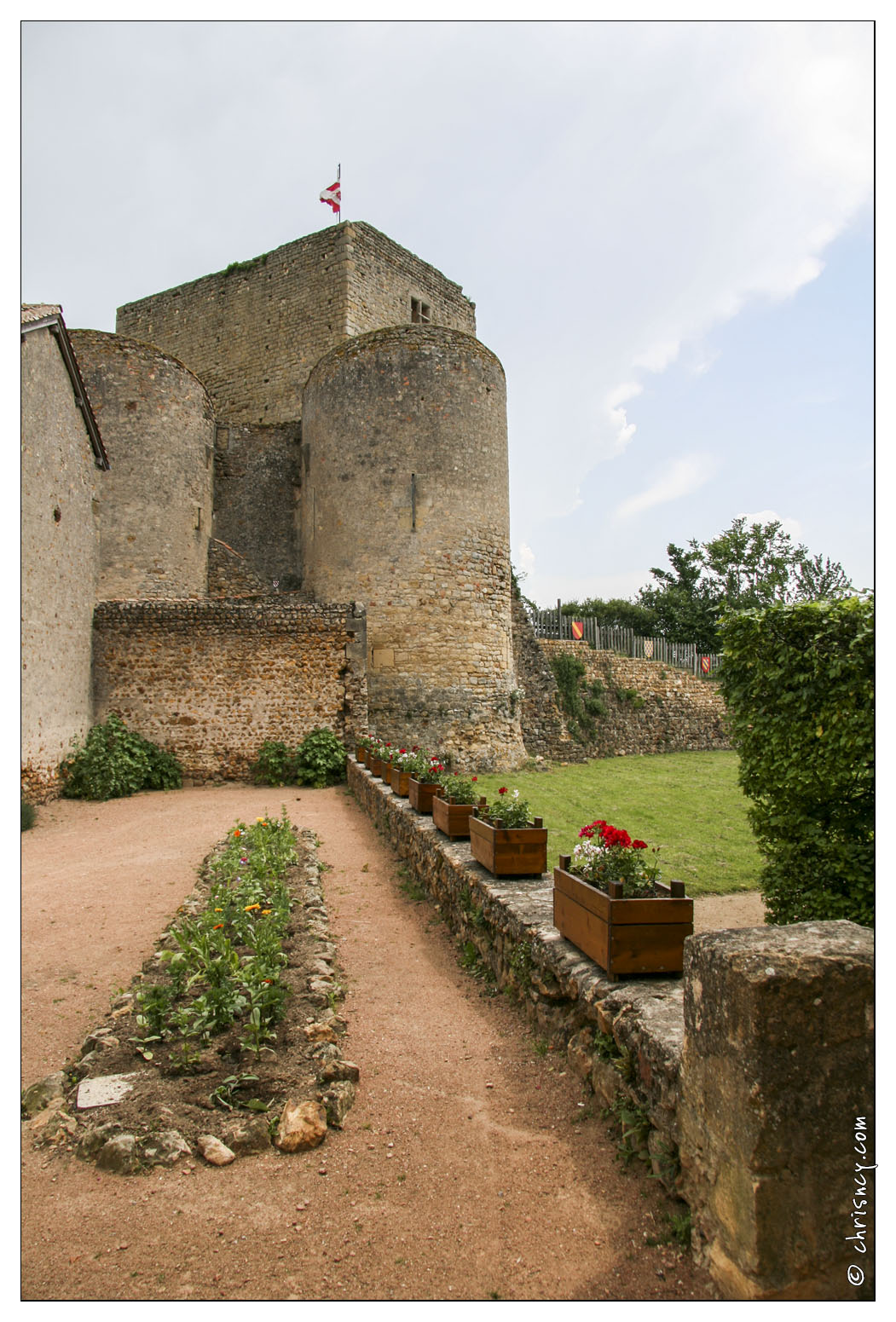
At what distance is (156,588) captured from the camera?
605 inches

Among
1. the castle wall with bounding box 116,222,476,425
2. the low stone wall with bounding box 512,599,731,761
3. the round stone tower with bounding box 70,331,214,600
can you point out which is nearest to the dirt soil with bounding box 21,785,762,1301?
the round stone tower with bounding box 70,331,214,600

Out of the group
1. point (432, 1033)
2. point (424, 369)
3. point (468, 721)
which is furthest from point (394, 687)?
point (432, 1033)

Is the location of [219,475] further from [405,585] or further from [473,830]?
[473,830]

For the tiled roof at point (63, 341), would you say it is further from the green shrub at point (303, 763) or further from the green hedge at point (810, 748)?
the green hedge at point (810, 748)

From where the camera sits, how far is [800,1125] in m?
1.66

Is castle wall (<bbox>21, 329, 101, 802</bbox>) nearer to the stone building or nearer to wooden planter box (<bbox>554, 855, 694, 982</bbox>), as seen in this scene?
the stone building

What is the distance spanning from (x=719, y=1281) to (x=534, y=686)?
1597 centimetres

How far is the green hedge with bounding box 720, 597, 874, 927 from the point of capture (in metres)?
3.31

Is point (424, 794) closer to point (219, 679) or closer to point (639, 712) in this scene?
point (219, 679)

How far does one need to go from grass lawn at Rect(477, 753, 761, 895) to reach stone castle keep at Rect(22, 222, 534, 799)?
223 cm

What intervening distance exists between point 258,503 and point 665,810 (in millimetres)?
12374

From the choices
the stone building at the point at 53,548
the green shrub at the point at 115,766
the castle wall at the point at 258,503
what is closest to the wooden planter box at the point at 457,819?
the stone building at the point at 53,548

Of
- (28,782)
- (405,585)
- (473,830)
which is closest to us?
(473,830)

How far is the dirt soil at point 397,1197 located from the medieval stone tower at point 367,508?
33.8 feet
